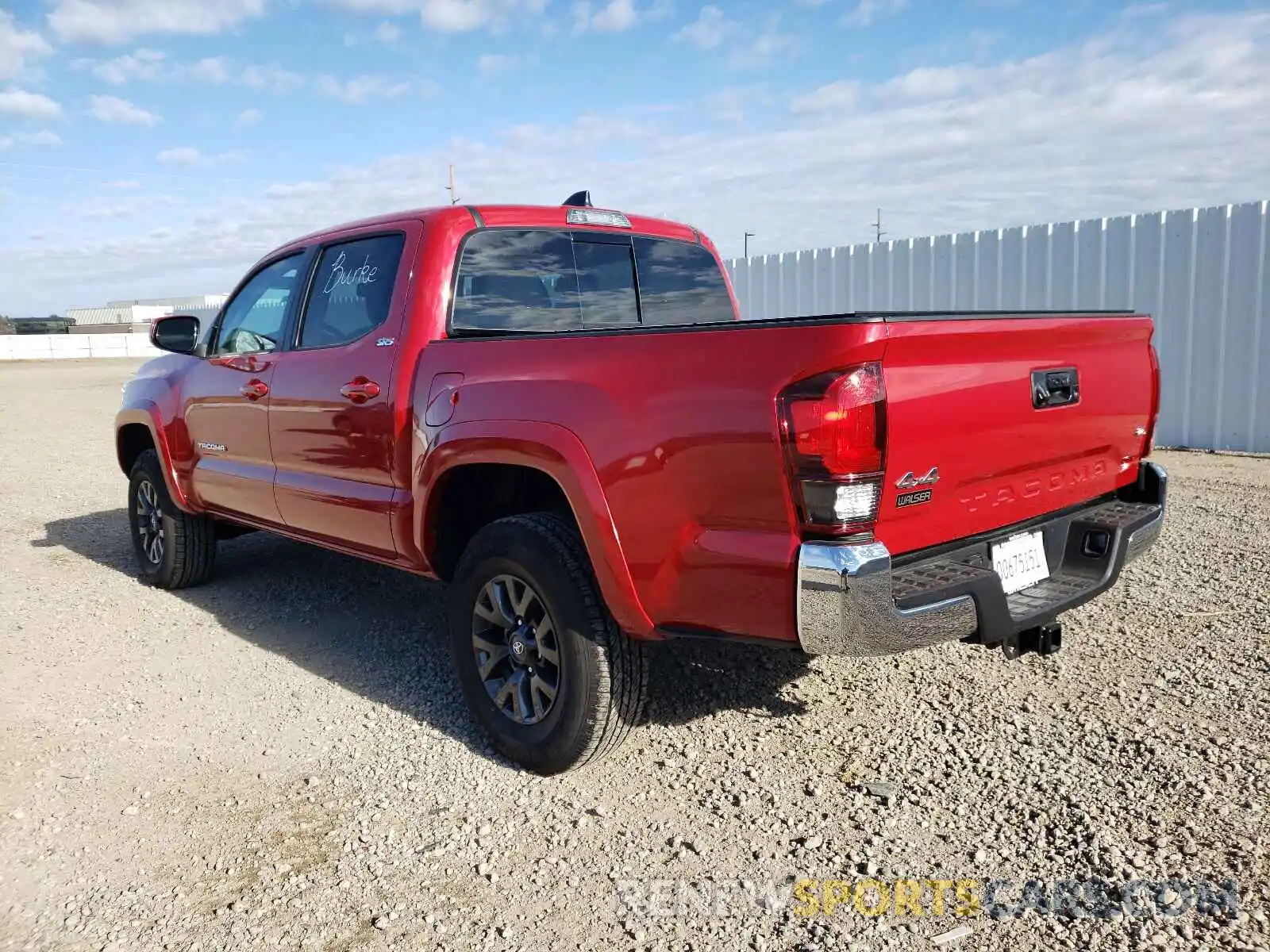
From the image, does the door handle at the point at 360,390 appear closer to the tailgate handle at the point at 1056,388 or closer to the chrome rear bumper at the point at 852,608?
the chrome rear bumper at the point at 852,608

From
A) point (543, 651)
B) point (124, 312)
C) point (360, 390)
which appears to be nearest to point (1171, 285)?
point (360, 390)

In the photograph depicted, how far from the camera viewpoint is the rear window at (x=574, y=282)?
3.86 metres

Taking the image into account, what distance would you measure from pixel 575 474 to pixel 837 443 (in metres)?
0.89

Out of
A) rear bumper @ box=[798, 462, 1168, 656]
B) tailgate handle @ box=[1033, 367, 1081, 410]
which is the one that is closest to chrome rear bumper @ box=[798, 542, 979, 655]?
rear bumper @ box=[798, 462, 1168, 656]

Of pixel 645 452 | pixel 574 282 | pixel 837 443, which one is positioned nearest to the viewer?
pixel 837 443

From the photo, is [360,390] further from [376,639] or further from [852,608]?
[852,608]

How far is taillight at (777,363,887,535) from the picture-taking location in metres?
2.43

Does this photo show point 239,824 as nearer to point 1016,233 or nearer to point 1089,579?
point 1089,579

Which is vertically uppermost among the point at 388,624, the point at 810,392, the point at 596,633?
the point at 810,392

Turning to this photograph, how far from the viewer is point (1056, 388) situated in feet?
9.85

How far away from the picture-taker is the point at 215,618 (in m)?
5.30

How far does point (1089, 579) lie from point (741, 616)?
4.17ft

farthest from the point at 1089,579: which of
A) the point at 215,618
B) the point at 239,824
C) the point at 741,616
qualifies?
the point at 215,618

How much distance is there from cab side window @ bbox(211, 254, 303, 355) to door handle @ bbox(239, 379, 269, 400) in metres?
0.16
